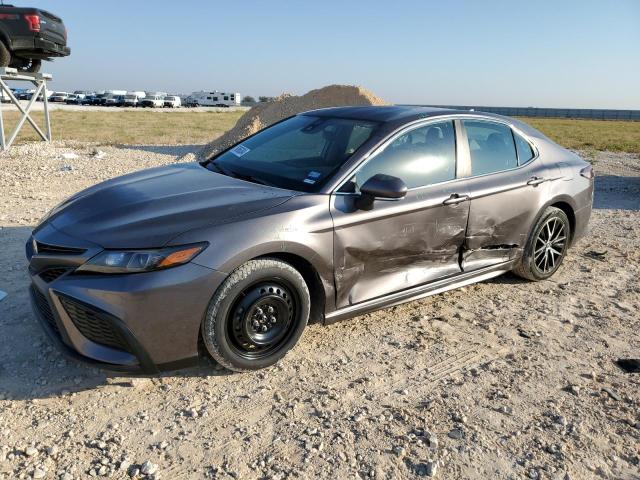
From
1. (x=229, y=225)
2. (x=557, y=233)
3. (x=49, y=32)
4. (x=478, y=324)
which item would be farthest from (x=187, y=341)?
(x=49, y=32)

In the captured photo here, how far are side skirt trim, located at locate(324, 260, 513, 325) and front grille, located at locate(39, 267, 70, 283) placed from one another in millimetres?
1627

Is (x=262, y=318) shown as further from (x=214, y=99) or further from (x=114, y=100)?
(x=214, y=99)

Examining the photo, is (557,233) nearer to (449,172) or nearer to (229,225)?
(449,172)

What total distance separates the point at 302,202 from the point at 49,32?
42.2ft

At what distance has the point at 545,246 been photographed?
4.96 metres

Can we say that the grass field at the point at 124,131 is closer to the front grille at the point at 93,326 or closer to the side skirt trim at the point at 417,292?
the side skirt trim at the point at 417,292

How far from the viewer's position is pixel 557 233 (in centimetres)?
502

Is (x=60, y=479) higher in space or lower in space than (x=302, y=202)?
lower

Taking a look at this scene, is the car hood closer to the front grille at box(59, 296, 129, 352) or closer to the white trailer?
the front grille at box(59, 296, 129, 352)

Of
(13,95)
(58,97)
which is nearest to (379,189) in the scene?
(13,95)

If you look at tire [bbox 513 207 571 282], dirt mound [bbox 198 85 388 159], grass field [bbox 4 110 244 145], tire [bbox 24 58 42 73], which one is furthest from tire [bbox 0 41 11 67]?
tire [bbox 513 207 571 282]

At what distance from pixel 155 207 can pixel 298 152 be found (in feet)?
4.24

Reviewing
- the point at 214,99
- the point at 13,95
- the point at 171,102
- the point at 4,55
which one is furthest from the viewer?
the point at 214,99

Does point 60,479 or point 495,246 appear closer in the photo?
point 60,479
